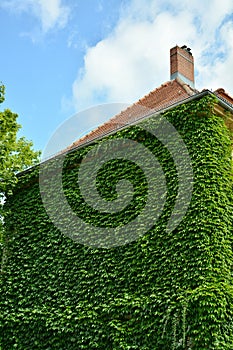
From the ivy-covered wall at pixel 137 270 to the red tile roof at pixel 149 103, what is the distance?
1791mm

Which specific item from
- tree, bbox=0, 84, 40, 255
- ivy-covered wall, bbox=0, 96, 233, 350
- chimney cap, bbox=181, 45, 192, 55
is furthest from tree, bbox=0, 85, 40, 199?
chimney cap, bbox=181, 45, 192, 55

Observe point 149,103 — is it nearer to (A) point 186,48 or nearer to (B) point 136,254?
(A) point 186,48

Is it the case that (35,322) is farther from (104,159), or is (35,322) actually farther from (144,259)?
(104,159)

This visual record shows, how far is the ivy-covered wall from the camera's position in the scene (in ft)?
30.1

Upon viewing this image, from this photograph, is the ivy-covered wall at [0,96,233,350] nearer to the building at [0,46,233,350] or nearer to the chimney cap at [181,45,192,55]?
the building at [0,46,233,350]

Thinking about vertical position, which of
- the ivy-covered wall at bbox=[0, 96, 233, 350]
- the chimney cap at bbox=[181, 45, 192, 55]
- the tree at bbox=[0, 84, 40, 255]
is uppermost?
the chimney cap at bbox=[181, 45, 192, 55]

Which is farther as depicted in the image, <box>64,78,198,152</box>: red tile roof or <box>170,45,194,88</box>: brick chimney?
<box>170,45,194,88</box>: brick chimney

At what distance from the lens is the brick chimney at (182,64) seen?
15.0 metres

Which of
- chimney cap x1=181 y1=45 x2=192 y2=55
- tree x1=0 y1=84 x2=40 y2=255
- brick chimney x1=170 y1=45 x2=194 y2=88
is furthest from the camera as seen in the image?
chimney cap x1=181 y1=45 x2=192 y2=55

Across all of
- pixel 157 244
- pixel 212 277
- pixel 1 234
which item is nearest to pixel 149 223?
pixel 157 244

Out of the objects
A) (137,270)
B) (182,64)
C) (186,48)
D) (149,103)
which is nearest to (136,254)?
(137,270)

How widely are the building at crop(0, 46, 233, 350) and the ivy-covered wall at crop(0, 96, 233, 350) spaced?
0.02m

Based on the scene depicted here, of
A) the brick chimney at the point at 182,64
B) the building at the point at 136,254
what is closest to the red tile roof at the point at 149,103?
the building at the point at 136,254

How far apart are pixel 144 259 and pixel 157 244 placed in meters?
0.41
